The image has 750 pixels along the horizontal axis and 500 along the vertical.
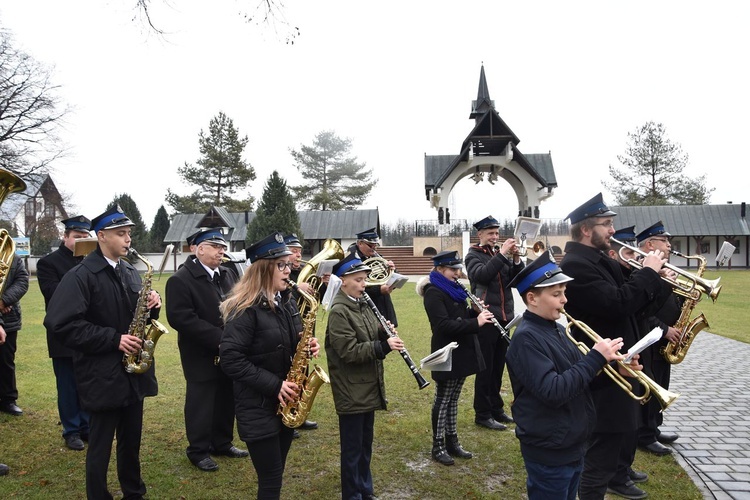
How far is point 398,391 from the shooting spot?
7.84m

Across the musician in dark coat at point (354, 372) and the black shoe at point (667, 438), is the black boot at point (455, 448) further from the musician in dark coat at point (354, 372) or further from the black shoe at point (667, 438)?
the black shoe at point (667, 438)

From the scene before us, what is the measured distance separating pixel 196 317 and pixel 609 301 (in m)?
3.63

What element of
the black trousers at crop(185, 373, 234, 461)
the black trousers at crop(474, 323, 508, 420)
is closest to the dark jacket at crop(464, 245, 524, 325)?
the black trousers at crop(474, 323, 508, 420)

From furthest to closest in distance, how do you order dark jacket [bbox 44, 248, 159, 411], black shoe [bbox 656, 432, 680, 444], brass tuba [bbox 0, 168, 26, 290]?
black shoe [bbox 656, 432, 680, 444] < brass tuba [bbox 0, 168, 26, 290] < dark jacket [bbox 44, 248, 159, 411]

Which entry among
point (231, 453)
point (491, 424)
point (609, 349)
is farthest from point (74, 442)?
point (609, 349)

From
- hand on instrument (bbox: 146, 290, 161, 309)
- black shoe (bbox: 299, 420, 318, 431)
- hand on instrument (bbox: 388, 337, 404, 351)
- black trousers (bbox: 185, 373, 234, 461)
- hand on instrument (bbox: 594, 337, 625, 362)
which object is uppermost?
hand on instrument (bbox: 146, 290, 161, 309)

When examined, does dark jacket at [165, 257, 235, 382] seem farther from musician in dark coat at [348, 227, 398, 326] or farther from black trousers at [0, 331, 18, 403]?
black trousers at [0, 331, 18, 403]

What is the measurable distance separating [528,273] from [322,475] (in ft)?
10.1

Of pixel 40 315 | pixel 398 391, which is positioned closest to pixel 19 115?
pixel 40 315

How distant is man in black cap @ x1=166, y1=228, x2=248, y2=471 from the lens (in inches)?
194

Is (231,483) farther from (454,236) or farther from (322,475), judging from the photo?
(454,236)

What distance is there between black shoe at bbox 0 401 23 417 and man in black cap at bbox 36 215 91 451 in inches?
55.3

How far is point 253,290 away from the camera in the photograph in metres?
3.72

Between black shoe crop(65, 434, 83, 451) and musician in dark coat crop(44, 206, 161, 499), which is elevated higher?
musician in dark coat crop(44, 206, 161, 499)
